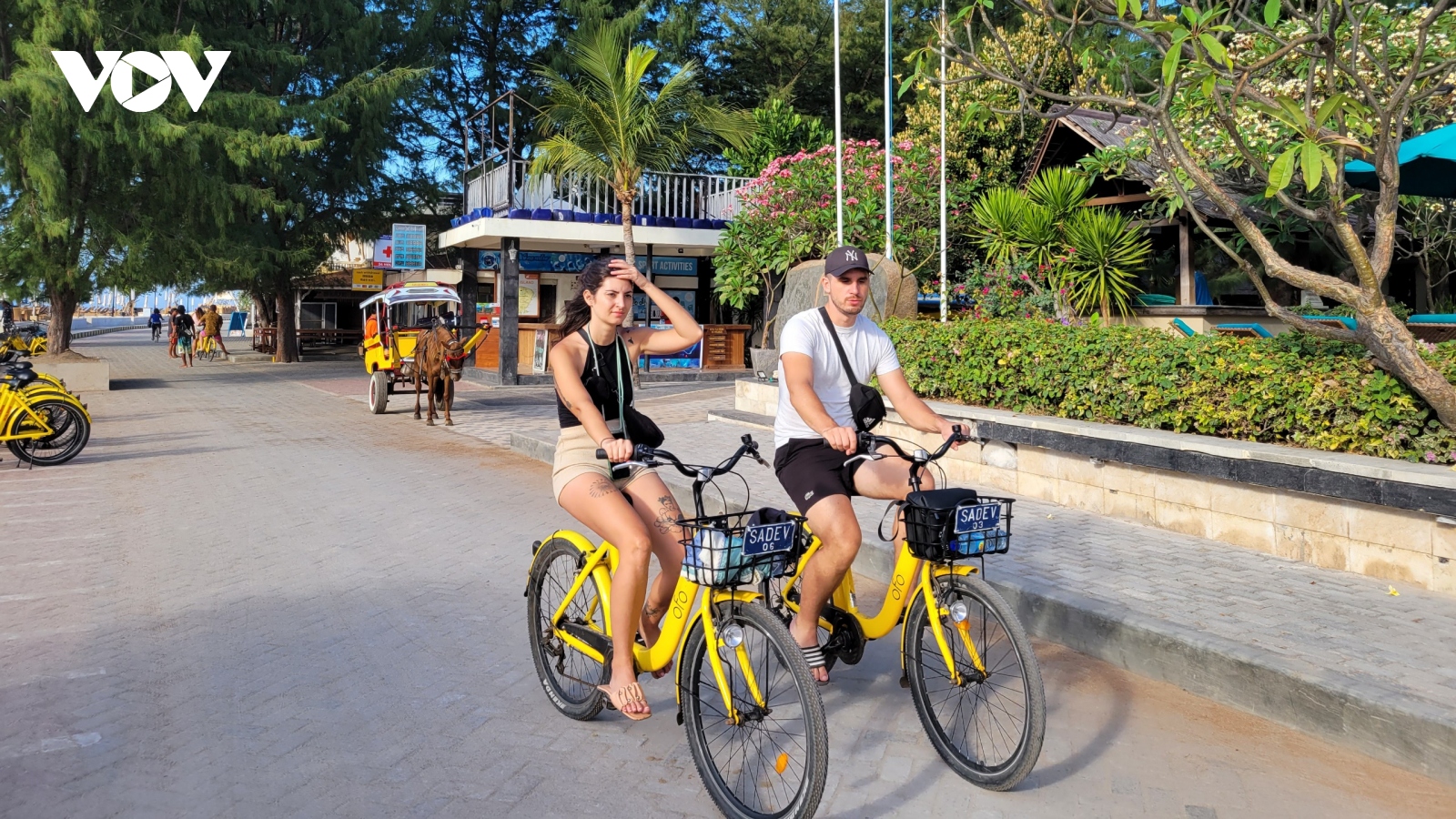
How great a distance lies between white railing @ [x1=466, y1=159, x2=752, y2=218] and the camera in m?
24.4

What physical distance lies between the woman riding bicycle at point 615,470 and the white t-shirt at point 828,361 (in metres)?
0.44

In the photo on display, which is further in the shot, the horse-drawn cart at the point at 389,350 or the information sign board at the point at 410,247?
the information sign board at the point at 410,247

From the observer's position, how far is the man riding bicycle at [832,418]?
446 centimetres

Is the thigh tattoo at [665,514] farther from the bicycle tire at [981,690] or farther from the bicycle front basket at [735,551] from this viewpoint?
the bicycle tire at [981,690]

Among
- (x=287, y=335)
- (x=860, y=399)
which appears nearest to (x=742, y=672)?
(x=860, y=399)

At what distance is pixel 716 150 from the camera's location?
3400 centimetres

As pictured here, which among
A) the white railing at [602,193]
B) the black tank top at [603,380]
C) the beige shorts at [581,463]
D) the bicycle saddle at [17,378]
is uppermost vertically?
the white railing at [602,193]

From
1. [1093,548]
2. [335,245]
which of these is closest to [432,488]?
[1093,548]

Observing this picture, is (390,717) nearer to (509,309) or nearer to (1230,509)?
(1230,509)

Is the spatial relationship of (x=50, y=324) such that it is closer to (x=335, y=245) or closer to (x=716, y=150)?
(x=335, y=245)

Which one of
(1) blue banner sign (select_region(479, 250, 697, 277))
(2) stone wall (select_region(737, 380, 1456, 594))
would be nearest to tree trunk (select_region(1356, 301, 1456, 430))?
(2) stone wall (select_region(737, 380, 1456, 594))

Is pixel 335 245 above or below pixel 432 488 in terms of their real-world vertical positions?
above

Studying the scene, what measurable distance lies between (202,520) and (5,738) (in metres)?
4.86

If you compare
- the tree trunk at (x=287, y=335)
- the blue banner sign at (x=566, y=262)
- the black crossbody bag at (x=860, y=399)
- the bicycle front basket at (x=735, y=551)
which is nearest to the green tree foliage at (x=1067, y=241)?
the black crossbody bag at (x=860, y=399)
